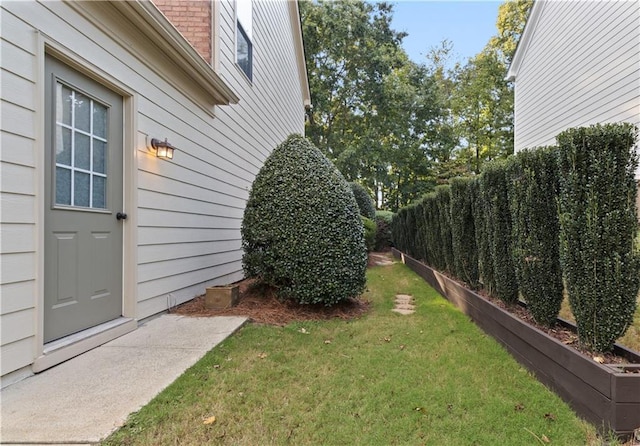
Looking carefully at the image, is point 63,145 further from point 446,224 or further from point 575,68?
point 575,68

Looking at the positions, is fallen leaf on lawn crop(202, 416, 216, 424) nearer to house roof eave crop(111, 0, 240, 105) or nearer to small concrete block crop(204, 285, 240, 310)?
small concrete block crop(204, 285, 240, 310)

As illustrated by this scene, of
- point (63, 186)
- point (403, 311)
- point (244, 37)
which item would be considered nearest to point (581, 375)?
point (403, 311)

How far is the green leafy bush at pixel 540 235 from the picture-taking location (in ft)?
9.45

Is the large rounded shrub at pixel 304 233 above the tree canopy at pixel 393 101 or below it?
below

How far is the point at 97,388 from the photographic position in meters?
2.28

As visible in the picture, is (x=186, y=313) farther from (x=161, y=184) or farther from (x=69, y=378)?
(x=69, y=378)

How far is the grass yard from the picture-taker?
1929 millimetres

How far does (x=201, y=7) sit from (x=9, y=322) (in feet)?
15.8

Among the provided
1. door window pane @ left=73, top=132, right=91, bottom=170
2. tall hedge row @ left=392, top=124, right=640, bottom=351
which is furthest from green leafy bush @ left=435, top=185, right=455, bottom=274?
door window pane @ left=73, top=132, right=91, bottom=170

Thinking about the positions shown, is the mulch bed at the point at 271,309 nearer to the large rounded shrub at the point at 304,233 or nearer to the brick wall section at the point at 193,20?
the large rounded shrub at the point at 304,233

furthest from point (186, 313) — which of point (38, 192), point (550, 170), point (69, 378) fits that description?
point (550, 170)

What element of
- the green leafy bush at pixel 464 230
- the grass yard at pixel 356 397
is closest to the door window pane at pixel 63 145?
the grass yard at pixel 356 397

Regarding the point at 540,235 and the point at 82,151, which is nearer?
the point at 540,235

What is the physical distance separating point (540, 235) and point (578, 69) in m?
7.05
